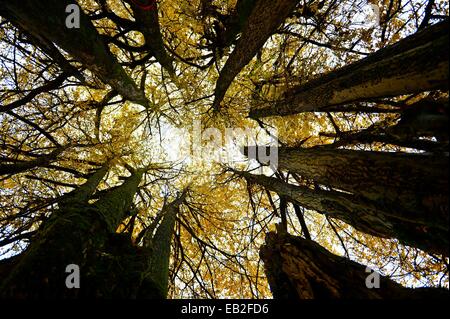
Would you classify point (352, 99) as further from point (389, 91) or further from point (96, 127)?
point (96, 127)

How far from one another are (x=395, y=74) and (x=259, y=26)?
2159mm

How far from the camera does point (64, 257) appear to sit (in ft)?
6.93

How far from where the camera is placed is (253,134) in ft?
27.5

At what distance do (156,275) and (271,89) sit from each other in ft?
19.1

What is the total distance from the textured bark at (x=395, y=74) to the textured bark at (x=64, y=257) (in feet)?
12.1

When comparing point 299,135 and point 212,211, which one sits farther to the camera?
point 212,211

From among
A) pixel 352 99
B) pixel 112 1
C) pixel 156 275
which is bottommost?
pixel 156 275

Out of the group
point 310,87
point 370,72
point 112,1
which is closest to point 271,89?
point 310,87

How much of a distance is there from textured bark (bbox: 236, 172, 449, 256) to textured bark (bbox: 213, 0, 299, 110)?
9.18 feet

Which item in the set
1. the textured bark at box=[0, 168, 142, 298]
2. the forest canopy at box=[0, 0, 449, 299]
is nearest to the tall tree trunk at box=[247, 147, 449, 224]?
the forest canopy at box=[0, 0, 449, 299]

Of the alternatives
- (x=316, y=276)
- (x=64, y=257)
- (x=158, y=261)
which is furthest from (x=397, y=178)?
(x=158, y=261)

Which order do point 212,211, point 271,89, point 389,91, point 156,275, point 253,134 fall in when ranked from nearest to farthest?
1. point 389,91
2. point 156,275
3. point 271,89
4. point 212,211
5. point 253,134

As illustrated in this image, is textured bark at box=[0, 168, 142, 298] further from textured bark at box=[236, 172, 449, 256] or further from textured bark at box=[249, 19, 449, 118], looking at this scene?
textured bark at box=[249, 19, 449, 118]
